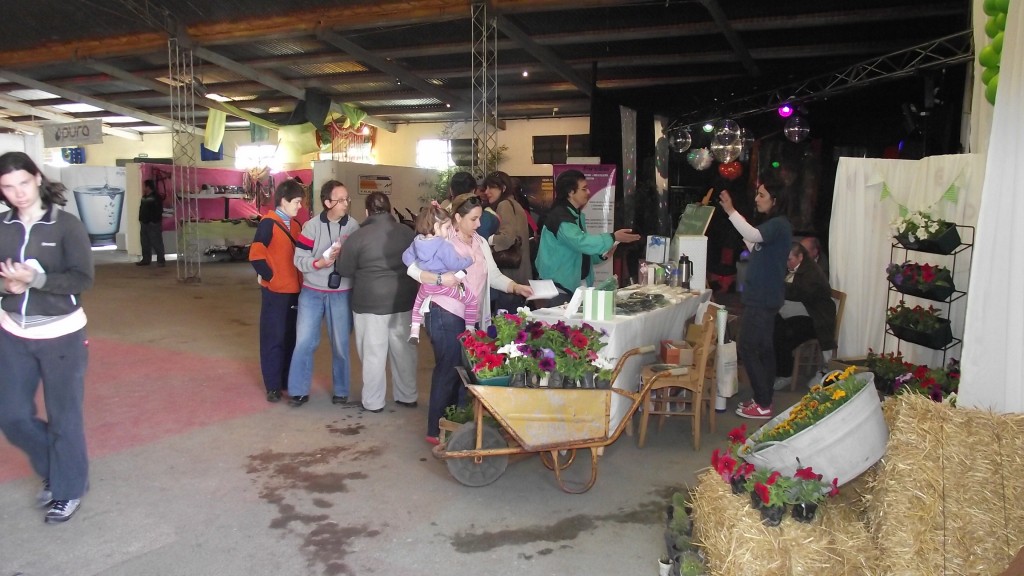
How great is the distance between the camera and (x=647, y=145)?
13242 millimetres

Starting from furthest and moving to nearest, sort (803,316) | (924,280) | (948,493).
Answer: (803,316)
(924,280)
(948,493)

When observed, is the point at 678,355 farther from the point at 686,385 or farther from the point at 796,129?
the point at 796,129

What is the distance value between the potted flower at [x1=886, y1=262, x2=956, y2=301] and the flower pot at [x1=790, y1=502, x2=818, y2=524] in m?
2.89

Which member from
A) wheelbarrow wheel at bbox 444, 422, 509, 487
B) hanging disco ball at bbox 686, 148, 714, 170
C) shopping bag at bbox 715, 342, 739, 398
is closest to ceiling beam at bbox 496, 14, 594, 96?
hanging disco ball at bbox 686, 148, 714, 170

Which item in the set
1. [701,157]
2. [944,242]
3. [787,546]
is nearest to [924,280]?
[944,242]

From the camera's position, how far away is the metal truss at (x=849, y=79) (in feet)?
26.3

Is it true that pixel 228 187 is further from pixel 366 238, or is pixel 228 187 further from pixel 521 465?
pixel 521 465

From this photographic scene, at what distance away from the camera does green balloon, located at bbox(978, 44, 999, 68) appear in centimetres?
426

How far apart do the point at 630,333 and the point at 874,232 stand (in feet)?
9.53

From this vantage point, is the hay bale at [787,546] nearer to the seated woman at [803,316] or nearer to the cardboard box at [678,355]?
the cardboard box at [678,355]

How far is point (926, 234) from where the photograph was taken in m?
5.09

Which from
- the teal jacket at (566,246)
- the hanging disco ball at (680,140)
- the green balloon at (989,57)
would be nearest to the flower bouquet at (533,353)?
the teal jacket at (566,246)

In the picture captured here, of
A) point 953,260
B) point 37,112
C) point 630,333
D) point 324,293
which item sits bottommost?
point 630,333

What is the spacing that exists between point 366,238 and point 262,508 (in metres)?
1.96
